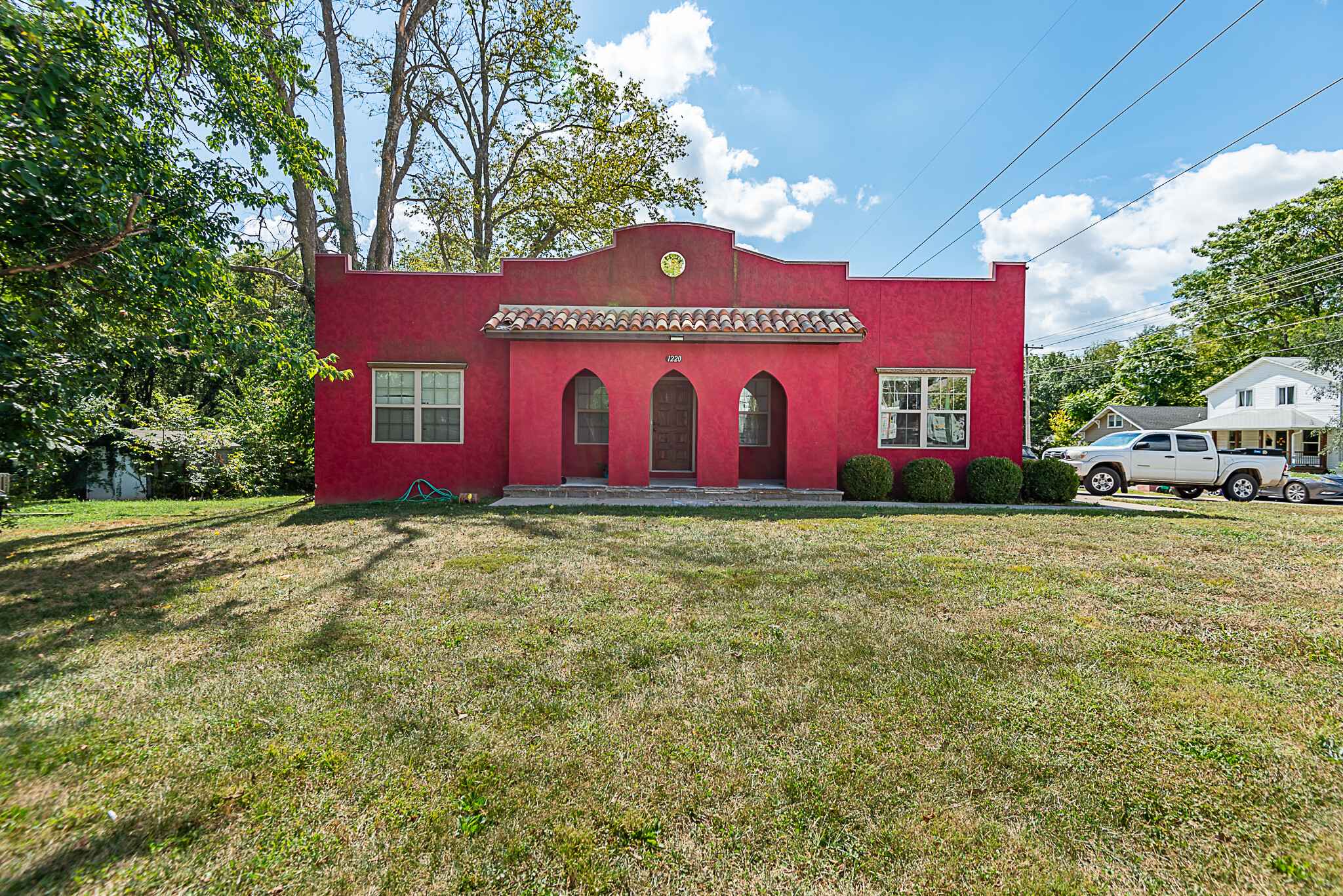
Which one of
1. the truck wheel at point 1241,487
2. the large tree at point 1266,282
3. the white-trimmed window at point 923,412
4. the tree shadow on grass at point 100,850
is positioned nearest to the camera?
the tree shadow on grass at point 100,850

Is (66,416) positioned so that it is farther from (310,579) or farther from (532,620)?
(532,620)

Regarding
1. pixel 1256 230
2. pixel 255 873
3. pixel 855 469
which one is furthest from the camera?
→ pixel 1256 230

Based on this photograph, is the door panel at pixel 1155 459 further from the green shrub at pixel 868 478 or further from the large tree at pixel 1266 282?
the large tree at pixel 1266 282

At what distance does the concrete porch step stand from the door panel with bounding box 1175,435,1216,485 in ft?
35.1

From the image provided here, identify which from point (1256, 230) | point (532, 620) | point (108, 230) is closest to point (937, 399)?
point (532, 620)

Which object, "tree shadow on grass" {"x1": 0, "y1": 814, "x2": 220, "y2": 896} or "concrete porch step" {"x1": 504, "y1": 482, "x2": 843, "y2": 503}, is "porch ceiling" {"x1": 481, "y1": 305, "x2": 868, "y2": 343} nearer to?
"concrete porch step" {"x1": 504, "y1": 482, "x2": 843, "y2": 503}

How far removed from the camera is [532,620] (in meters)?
4.32

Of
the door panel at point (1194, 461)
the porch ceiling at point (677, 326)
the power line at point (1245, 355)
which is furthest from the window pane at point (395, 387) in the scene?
the power line at point (1245, 355)

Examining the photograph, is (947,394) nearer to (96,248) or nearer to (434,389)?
(434,389)

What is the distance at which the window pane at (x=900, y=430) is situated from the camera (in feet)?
40.6

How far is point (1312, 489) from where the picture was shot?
53.2ft

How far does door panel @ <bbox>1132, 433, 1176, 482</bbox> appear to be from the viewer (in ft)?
48.4

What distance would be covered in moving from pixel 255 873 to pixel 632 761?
53.9 inches

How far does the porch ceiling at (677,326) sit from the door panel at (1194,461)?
10.4 m
